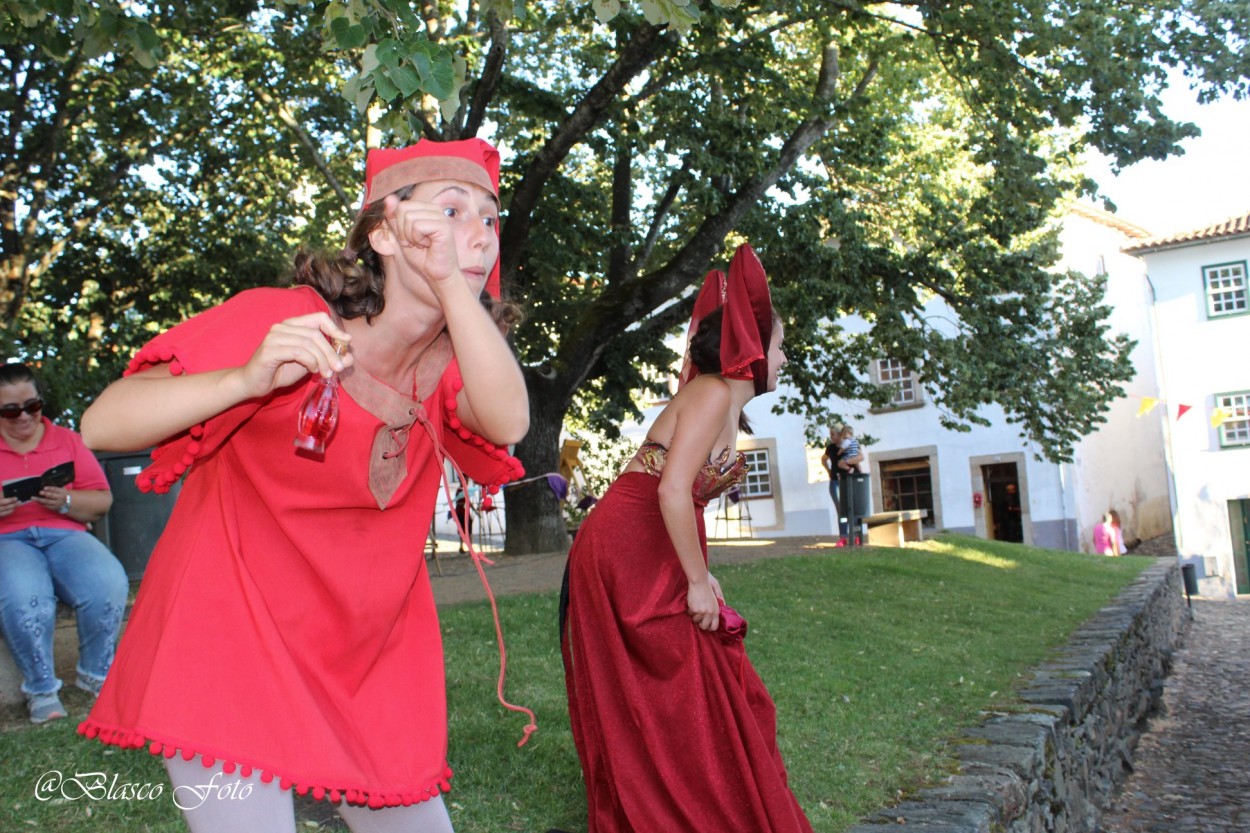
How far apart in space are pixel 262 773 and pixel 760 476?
34.7 m

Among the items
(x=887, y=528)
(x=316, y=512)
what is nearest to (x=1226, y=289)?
(x=887, y=528)

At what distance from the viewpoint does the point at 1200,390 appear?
3156cm

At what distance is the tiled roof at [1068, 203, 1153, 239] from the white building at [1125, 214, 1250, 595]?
237 cm

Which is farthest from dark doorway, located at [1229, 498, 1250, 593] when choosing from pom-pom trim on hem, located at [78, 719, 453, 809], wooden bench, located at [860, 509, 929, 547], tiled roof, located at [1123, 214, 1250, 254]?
pom-pom trim on hem, located at [78, 719, 453, 809]

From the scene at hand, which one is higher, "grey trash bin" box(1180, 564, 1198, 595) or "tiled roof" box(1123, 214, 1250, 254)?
"tiled roof" box(1123, 214, 1250, 254)

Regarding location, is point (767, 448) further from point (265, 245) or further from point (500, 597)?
point (500, 597)

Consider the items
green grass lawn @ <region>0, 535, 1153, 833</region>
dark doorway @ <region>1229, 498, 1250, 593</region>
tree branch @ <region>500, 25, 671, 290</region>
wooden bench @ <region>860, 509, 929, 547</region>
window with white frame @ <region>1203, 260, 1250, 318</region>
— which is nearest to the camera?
green grass lawn @ <region>0, 535, 1153, 833</region>

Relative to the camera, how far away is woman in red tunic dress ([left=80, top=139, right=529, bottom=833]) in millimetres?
1840

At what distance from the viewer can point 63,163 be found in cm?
1502

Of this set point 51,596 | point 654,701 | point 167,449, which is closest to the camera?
point 167,449

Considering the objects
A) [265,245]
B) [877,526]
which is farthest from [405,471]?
[877,526]

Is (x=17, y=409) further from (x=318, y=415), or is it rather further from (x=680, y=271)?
(x=680, y=271)

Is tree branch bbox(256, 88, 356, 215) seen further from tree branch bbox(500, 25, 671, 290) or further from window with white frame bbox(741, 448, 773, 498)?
window with white frame bbox(741, 448, 773, 498)

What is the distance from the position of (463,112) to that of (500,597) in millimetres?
6341
